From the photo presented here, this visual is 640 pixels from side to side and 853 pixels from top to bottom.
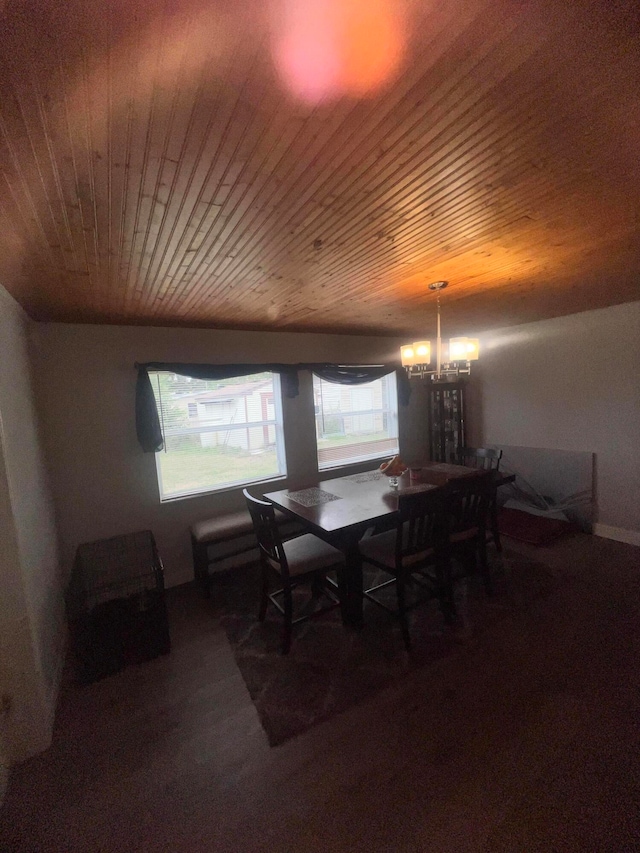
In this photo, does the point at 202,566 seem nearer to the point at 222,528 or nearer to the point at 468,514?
the point at 222,528

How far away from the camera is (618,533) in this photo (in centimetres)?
329

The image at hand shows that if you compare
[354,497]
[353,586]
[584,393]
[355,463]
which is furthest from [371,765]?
[584,393]

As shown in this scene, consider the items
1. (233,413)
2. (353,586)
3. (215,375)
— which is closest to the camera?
(353,586)

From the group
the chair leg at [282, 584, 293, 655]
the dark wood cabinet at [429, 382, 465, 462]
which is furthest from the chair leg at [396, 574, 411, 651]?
the dark wood cabinet at [429, 382, 465, 462]

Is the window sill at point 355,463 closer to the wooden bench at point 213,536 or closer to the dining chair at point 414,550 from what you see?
the wooden bench at point 213,536

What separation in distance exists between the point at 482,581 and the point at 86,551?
3.06m

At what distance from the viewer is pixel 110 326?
9.09ft

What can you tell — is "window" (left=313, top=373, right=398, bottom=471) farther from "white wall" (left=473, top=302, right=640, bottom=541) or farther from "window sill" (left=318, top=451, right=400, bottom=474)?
"white wall" (left=473, top=302, right=640, bottom=541)

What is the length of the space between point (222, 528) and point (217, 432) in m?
0.92

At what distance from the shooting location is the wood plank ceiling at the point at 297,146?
0.65 meters

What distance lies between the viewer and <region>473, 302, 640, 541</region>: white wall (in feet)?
10.4

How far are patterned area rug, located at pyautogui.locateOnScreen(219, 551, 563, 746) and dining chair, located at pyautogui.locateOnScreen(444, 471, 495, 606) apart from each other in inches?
10.4

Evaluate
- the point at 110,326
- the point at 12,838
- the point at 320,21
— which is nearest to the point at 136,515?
the point at 110,326

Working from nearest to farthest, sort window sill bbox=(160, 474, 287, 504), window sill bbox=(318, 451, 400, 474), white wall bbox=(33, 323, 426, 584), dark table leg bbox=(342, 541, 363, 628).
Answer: dark table leg bbox=(342, 541, 363, 628) < white wall bbox=(33, 323, 426, 584) < window sill bbox=(160, 474, 287, 504) < window sill bbox=(318, 451, 400, 474)
